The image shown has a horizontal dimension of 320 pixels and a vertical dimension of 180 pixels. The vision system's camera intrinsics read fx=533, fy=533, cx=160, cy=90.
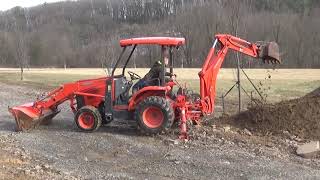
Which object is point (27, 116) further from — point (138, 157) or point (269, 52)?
point (269, 52)

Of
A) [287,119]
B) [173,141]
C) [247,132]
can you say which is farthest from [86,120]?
[287,119]

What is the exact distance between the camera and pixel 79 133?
44.5ft

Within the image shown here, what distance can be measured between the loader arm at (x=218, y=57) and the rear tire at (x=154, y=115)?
100cm

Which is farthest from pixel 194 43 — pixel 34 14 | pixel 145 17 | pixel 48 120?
pixel 48 120

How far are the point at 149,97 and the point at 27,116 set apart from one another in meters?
3.34

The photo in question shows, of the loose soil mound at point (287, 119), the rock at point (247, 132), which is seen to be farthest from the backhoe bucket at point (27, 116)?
the rock at point (247, 132)

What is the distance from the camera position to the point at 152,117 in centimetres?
1308

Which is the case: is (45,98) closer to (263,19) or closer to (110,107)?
(110,107)

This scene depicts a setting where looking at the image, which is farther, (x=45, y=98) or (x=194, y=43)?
(x=194, y=43)

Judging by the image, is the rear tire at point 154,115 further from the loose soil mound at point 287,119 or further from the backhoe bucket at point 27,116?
the backhoe bucket at point 27,116

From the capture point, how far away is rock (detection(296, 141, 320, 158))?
11039 millimetres

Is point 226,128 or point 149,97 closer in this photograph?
point 149,97

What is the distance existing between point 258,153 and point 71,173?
12.9ft

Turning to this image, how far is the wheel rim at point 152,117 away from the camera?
1299cm
